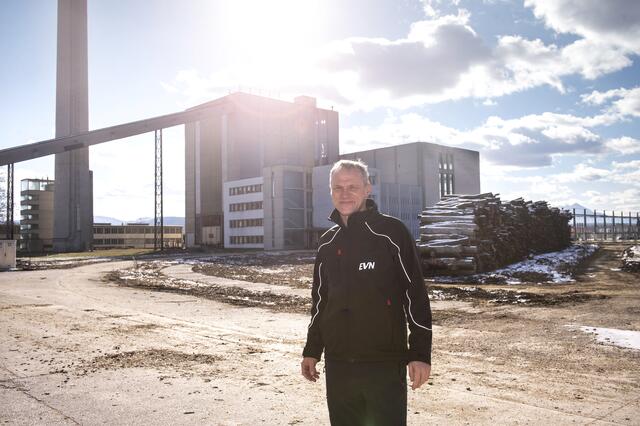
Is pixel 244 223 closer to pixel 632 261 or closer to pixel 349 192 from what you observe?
pixel 632 261

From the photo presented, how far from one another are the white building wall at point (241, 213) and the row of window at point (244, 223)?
0.34 m

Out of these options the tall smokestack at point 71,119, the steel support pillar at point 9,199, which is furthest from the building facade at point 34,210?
the steel support pillar at point 9,199

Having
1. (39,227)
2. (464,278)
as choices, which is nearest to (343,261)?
(464,278)

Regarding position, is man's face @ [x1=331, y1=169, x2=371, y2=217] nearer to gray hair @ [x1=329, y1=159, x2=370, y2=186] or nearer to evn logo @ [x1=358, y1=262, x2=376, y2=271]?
gray hair @ [x1=329, y1=159, x2=370, y2=186]

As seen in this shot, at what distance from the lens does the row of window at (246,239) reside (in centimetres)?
6525

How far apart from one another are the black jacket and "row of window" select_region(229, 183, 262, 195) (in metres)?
63.1

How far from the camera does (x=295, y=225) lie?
6303 centimetres

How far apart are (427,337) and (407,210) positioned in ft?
217

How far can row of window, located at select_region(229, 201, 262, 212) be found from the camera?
65.5 metres

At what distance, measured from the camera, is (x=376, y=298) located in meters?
2.64

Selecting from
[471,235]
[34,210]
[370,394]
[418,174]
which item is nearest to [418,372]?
[370,394]

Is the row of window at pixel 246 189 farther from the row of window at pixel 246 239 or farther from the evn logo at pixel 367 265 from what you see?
the evn logo at pixel 367 265

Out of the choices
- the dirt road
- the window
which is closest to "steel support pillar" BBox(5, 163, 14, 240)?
the dirt road

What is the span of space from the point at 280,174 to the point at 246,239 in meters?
11.0
